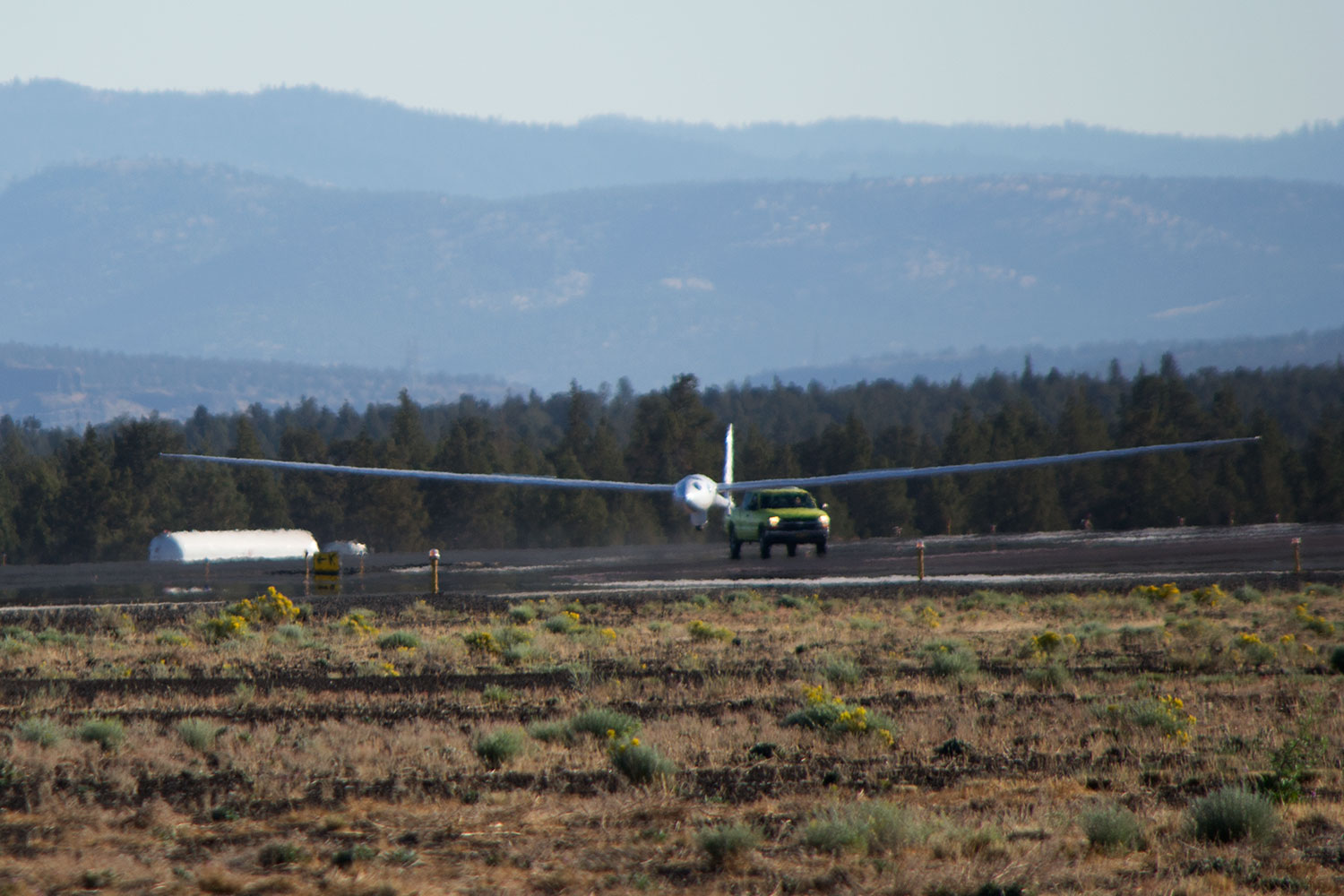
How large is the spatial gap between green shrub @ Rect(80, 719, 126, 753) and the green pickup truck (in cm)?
3705

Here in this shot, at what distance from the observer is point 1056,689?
1731 cm

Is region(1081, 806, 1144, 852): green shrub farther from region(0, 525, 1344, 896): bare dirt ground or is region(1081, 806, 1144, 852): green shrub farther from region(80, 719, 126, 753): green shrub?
region(80, 719, 126, 753): green shrub

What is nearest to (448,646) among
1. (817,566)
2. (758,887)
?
(758,887)

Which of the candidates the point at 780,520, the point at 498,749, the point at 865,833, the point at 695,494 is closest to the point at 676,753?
the point at 498,749

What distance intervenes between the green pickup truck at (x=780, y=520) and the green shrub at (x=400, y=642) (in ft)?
88.1

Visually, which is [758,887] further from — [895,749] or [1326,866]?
[895,749]

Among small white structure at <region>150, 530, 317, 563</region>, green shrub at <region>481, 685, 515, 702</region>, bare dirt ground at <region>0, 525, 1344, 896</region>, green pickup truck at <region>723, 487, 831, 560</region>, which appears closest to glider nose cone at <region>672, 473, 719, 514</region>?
green pickup truck at <region>723, 487, 831, 560</region>

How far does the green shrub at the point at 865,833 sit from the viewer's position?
30.3 ft

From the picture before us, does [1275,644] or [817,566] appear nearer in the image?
[1275,644]

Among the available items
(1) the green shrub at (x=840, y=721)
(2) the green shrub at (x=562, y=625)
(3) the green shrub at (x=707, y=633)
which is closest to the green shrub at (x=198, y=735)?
(1) the green shrub at (x=840, y=721)

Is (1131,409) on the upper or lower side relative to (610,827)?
upper

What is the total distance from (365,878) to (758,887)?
7.54 ft

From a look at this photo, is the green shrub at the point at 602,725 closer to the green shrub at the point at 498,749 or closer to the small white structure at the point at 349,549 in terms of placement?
the green shrub at the point at 498,749

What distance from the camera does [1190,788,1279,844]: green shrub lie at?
9.48m
